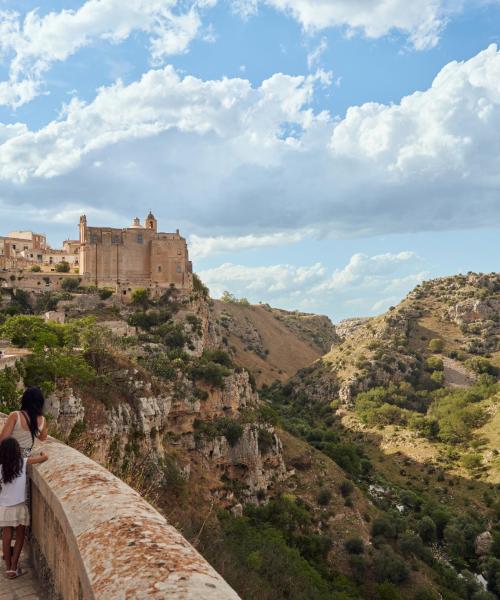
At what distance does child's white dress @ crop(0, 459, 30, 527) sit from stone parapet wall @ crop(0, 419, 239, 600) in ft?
0.47

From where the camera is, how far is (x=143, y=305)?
5391cm

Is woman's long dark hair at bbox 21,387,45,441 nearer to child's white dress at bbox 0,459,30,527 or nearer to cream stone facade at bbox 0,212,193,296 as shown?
child's white dress at bbox 0,459,30,527

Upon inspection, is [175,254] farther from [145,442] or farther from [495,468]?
[495,468]

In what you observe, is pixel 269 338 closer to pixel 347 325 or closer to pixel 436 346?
pixel 436 346

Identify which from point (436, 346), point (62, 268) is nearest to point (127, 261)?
point (62, 268)

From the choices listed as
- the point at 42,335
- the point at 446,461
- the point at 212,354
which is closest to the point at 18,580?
the point at 42,335

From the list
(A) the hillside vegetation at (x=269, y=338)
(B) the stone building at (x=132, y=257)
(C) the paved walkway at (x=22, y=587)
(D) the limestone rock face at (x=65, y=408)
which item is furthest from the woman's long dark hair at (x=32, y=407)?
(A) the hillside vegetation at (x=269, y=338)

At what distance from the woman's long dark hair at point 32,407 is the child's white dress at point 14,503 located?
2.24ft

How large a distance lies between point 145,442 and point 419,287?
94.1 meters

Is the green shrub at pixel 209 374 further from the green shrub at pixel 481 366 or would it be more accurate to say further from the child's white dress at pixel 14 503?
the green shrub at pixel 481 366

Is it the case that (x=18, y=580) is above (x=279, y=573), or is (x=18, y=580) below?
above

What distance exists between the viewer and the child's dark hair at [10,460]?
218 inches

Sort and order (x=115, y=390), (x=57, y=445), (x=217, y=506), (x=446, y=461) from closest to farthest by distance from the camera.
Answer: (x=57, y=445) < (x=115, y=390) < (x=217, y=506) < (x=446, y=461)

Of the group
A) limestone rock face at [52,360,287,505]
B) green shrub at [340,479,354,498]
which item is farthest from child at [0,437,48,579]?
green shrub at [340,479,354,498]
